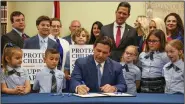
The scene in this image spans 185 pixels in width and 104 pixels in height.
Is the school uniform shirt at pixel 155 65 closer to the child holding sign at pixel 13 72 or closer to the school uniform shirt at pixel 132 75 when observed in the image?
the school uniform shirt at pixel 132 75

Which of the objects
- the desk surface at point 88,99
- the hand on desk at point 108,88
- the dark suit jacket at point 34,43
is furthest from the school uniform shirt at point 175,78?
the dark suit jacket at point 34,43

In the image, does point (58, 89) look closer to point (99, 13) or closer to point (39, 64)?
point (39, 64)

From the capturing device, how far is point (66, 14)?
4.02 meters

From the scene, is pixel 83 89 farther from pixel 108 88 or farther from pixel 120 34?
pixel 120 34

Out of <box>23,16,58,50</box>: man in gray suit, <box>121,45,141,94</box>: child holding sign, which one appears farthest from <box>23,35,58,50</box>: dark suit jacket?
<box>121,45,141,94</box>: child holding sign

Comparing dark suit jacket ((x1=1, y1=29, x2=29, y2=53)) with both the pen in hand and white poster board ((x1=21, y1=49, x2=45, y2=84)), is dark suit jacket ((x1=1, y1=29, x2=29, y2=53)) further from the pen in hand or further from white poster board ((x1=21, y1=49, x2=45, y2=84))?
the pen in hand

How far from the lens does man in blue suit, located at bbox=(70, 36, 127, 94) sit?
2.35 metres

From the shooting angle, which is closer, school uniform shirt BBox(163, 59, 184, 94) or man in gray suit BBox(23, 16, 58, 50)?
school uniform shirt BBox(163, 59, 184, 94)

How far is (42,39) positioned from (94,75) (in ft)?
2.10

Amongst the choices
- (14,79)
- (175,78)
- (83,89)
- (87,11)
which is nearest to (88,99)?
(83,89)

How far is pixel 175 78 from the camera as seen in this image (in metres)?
2.35

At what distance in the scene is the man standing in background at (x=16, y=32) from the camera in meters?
2.57

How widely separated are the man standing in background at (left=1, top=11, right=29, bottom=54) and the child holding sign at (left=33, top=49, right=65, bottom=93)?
317 mm

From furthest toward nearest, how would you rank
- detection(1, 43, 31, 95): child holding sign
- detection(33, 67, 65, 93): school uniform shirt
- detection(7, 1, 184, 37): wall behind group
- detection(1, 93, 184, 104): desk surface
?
detection(7, 1, 184, 37): wall behind group → detection(33, 67, 65, 93): school uniform shirt → detection(1, 43, 31, 95): child holding sign → detection(1, 93, 184, 104): desk surface
